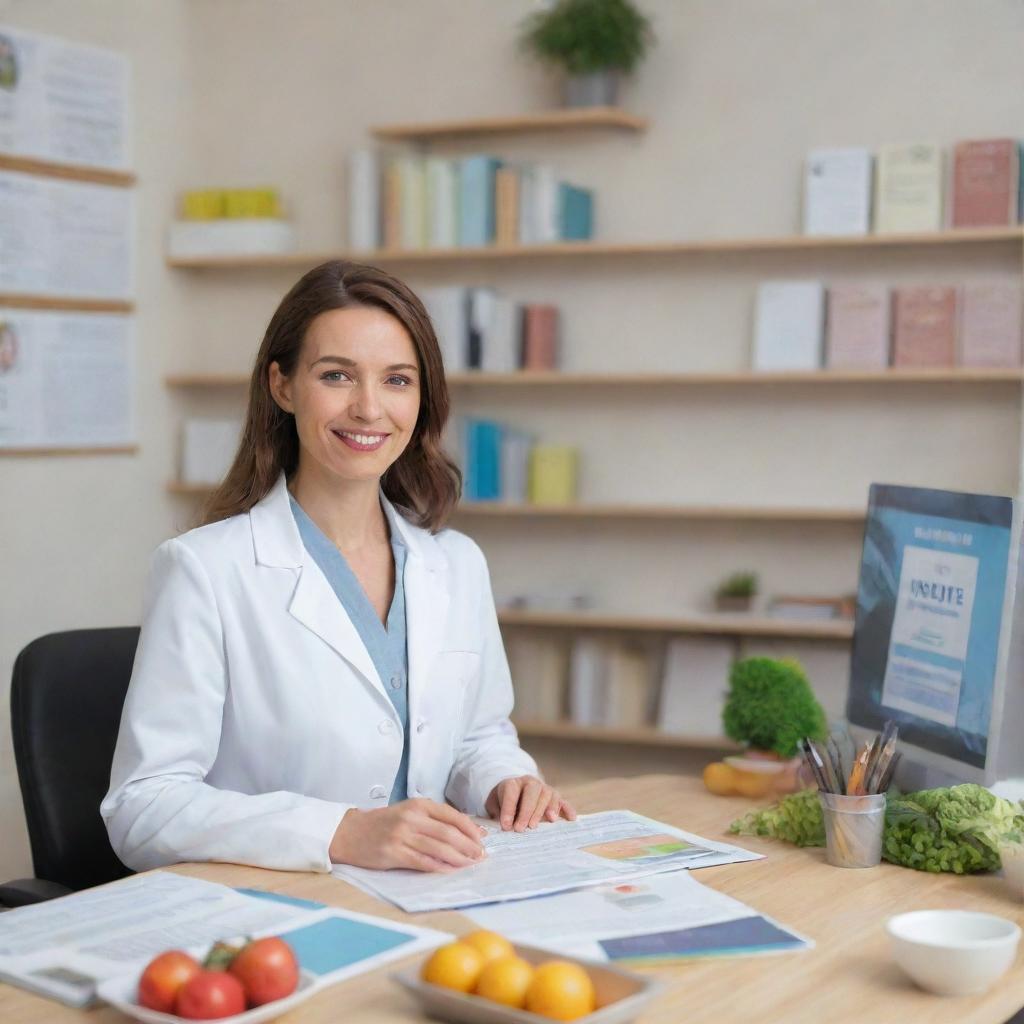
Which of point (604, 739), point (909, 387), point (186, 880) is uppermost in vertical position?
point (909, 387)

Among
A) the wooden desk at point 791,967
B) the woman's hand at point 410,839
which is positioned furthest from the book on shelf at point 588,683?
the woman's hand at point 410,839

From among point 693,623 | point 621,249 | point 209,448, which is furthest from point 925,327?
point 209,448

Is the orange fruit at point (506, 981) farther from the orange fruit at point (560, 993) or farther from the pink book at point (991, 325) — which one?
the pink book at point (991, 325)

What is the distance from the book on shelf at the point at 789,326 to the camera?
4184 mm

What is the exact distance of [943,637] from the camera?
1.94 m

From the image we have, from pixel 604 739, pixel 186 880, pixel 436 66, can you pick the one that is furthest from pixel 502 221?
pixel 186 880

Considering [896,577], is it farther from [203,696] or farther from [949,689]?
[203,696]

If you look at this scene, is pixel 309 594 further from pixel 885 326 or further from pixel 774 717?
pixel 885 326

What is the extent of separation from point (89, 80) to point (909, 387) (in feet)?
8.68

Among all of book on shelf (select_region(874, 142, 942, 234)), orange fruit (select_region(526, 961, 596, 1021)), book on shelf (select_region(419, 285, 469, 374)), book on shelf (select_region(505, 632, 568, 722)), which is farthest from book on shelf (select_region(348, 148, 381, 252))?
orange fruit (select_region(526, 961, 596, 1021))

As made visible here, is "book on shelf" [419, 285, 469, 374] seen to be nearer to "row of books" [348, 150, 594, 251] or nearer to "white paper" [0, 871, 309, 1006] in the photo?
"row of books" [348, 150, 594, 251]

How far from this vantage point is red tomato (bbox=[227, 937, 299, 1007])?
4.07ft

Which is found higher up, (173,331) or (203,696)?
(173,331)

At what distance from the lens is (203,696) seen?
1923 mm
